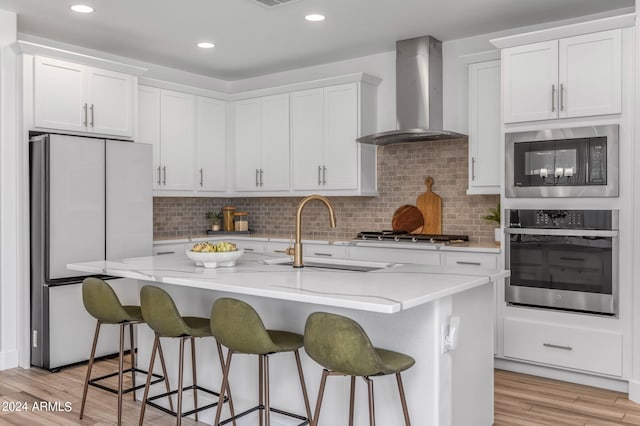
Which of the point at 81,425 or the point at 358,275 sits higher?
the point at 358,275

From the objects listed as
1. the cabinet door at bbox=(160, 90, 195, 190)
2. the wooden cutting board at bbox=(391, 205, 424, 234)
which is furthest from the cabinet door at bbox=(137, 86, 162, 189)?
the wooden cutting board at bbox=(391, 205, 424, 234)

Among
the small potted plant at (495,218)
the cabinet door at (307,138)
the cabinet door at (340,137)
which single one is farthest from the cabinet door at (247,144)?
the small potted plant at (495,218)

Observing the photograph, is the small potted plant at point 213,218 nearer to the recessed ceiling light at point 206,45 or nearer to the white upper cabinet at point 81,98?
the white upper cabinet at point 81,98

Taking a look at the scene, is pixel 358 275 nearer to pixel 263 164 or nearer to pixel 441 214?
pixel 441 214

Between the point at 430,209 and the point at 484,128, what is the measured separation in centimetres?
98

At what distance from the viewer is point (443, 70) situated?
5.33 m

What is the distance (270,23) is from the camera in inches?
185

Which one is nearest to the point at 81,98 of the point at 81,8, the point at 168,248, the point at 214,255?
the point at 81,8

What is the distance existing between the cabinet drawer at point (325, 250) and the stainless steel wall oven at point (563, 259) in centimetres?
160

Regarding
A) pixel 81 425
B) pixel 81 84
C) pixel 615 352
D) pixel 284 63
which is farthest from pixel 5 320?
pixel 615 352

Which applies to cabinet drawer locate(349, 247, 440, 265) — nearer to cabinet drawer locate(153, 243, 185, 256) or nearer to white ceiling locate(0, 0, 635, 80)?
cabinet drawer locate(153, 243, 185, 256)

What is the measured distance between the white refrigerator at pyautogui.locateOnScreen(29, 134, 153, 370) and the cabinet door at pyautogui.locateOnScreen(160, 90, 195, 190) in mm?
928

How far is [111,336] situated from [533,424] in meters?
3.39

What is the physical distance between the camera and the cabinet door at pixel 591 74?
391 centimetres
